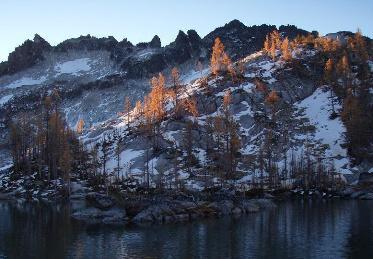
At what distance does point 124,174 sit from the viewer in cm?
13188

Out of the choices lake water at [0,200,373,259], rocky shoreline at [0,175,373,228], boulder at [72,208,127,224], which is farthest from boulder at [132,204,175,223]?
lake water at [0,200,373,259]

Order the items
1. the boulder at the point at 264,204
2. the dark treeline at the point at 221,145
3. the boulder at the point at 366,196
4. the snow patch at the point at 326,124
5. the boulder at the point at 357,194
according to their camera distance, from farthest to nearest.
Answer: the snow patch at the point at 326,124 → the dark treeline at the point at 221,145 → the boulder at the point at 357,194 → the boulder at the point at 366,196 → the boulder at the point at 264,204

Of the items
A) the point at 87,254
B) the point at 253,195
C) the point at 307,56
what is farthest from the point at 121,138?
the point at 87,254

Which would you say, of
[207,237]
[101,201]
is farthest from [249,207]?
[207,237]

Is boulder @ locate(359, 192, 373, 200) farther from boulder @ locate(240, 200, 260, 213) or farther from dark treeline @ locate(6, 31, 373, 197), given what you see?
boulder @ locate(240, 200, 260, 213)

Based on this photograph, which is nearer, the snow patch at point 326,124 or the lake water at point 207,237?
the lake water at point 207,237

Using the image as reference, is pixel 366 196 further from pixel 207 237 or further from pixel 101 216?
pixel 101 216

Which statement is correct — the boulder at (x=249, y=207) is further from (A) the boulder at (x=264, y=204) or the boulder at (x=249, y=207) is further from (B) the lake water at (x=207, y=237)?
(B) the lake water at (x=207, y=237)

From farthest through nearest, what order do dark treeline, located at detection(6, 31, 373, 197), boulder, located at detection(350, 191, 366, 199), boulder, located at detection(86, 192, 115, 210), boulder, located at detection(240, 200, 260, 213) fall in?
dark treeline, located at detection(6, 31, 373, 197), boulder, located at detection(350, 191, 366, 199), boulder, located at detection(240, 200, 260, 213), boulder, located at detection(86, 192, 115, 210)

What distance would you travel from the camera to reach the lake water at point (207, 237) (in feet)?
158

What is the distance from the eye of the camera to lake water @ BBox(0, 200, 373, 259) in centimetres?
4806

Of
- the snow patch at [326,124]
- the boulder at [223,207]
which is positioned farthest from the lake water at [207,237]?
the snow patch at [326,124]

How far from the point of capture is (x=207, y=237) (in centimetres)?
5759

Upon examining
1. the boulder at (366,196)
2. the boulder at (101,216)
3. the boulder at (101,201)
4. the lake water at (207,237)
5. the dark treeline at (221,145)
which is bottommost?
the lake water at (207,237)
